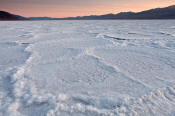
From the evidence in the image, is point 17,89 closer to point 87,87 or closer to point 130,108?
point 87,87

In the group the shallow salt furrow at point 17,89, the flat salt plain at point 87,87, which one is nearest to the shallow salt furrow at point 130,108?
the flat salt plain at point 87,87

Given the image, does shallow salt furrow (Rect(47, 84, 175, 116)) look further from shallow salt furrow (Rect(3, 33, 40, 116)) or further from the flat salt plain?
shallow salt furrow (Rect(3, 33, 40, 116))

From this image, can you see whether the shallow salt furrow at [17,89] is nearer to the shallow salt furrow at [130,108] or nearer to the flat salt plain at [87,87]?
the flat salt plain at [87,87]

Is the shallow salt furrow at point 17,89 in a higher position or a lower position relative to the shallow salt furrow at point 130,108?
higher

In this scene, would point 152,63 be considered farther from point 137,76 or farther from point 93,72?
point 93,72

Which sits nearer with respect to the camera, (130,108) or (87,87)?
(130,108)

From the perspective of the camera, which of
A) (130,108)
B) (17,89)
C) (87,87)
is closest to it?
(130,108)

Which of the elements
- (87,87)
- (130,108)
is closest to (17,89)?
(87,87)

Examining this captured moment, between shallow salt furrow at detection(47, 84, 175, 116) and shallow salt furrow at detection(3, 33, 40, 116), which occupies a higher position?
shallow salt furrow at detection(3, 33, 40, 116)

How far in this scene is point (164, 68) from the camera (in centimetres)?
202

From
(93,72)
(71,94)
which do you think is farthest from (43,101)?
(93,72)

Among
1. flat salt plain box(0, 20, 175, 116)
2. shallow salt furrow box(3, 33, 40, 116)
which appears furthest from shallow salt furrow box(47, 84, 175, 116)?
shallow salt furrow box(3, 33, 40, 116)

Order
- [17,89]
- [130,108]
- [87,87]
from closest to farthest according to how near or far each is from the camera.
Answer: [130,108] < [17,89] < [87,87]

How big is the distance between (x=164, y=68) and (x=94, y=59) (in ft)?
3.46
